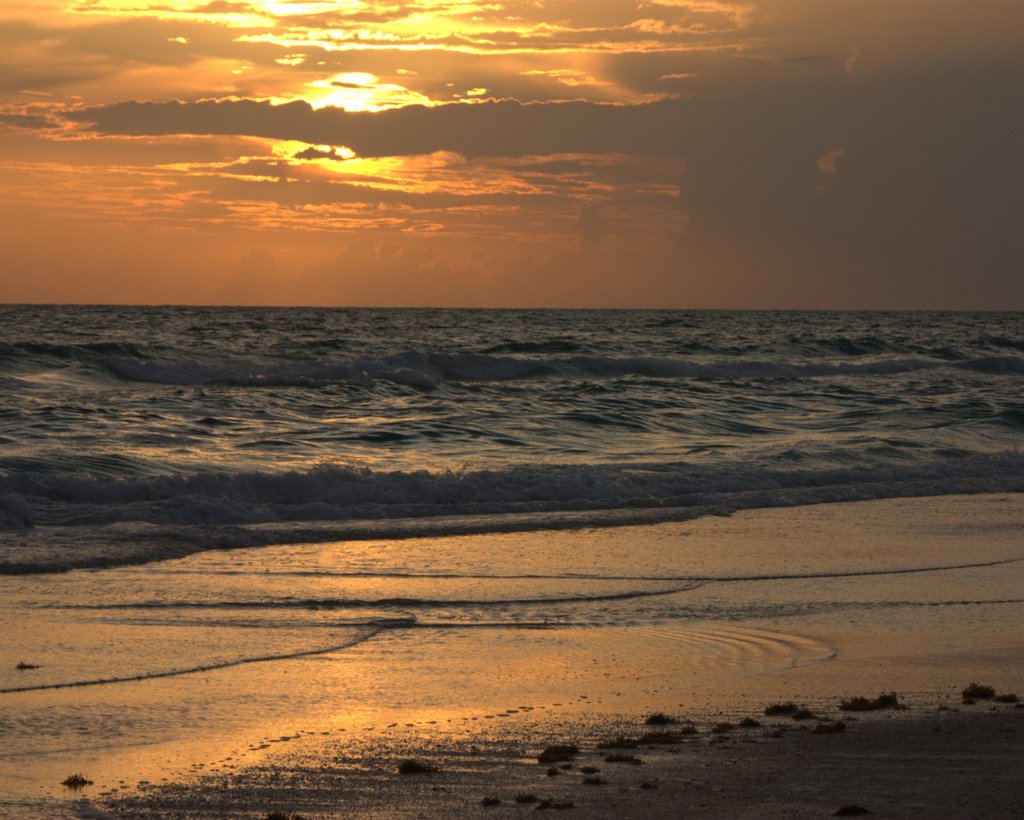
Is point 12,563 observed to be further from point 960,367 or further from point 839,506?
point 960,367

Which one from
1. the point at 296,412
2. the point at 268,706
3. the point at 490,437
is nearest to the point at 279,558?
the point at 268,706

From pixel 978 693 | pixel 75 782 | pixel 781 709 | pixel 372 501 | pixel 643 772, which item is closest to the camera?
pixel 75 782

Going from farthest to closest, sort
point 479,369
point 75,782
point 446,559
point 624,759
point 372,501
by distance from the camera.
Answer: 1. point 479,369
2. point 372,501
3. point 446,559
4. point 624,759
5. point 75,782

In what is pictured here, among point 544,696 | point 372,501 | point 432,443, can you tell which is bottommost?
point 372,501

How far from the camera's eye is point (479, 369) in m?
46.6

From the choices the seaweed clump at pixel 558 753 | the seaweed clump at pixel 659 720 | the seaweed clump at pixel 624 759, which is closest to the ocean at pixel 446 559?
the seaweed clump at pixel 659 720

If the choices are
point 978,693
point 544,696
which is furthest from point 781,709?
point 544,696

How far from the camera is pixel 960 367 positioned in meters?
54.5

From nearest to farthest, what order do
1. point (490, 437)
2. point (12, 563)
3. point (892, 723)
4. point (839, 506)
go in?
point (892, 723), point (12, 563), point (839, 506), point (490, 437)

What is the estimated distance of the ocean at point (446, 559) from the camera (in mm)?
Result: 7754

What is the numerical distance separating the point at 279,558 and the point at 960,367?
153 feet

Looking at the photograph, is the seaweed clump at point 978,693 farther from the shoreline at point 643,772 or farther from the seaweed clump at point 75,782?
the seaweed clump at point 75,782

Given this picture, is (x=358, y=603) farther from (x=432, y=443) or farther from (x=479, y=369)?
(x=479, y=369)

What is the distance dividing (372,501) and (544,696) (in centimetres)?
1014
